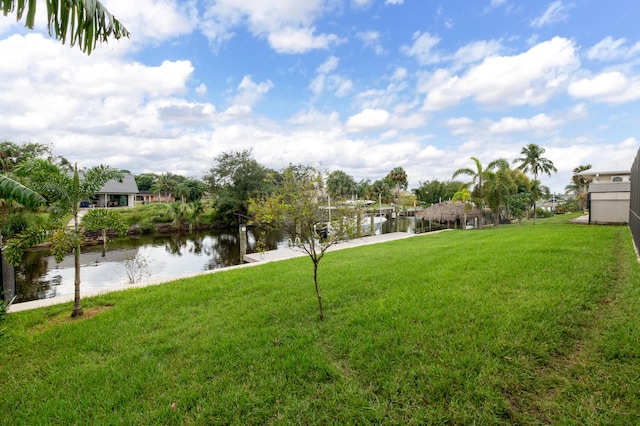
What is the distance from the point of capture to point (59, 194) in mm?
5391

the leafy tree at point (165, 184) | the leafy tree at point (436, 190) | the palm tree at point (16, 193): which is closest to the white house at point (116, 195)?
the leafy tree at point (165, 184)

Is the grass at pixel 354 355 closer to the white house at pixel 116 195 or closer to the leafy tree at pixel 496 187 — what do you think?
the leafy tree at pixel 496 187

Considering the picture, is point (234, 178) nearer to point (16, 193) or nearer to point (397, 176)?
point (16, 193)

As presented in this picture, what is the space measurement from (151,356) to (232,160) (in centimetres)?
3565

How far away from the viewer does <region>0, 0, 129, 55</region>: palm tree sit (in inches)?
89.7

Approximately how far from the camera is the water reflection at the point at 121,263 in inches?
464

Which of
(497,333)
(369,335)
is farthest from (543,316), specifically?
(369,335)

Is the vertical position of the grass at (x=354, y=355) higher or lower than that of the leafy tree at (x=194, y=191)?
lower

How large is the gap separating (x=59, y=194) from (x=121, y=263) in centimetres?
1251

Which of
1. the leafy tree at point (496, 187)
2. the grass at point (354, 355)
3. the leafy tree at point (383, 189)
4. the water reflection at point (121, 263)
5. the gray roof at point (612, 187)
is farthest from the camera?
the leafy tree at point (383, 189)

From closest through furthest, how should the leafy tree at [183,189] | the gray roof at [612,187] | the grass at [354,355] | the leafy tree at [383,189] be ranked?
the grass at [354,355] < the gray roof at [612,187] < the leafy tree at [183,189] < the leafy tree at [383,189]

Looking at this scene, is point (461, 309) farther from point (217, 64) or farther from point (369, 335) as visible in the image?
point (217, 64)

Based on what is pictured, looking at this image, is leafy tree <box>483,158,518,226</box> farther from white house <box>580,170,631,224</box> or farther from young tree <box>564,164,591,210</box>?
young tree <box>564,164,591,210</box>

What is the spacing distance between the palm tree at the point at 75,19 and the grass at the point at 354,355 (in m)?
3.52
